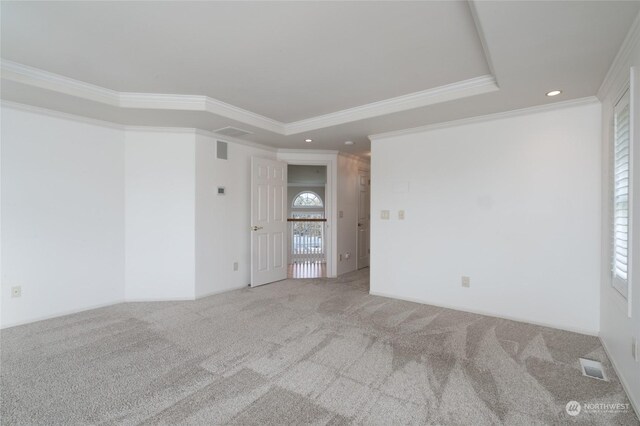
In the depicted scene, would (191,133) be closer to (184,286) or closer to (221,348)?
(184,286)

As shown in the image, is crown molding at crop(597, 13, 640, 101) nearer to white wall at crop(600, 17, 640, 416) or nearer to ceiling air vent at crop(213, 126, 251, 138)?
white wall at crop(600, 17, 640, 416)

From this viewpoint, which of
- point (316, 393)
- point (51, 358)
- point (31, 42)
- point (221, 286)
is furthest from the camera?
point (221, 286)

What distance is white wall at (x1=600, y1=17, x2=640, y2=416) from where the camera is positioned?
5.79 feet

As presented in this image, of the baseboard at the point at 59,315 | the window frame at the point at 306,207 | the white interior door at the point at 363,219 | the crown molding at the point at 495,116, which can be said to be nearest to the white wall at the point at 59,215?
the baseboard at the point at 59,315

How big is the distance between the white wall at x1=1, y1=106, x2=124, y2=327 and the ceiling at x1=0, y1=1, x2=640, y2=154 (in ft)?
1.10

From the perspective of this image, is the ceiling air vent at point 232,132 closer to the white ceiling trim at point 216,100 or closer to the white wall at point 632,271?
the white ceiling trim at point 216,100

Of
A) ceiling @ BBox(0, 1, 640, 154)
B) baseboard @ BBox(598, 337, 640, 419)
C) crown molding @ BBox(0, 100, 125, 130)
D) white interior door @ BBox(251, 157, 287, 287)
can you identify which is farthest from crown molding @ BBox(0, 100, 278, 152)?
baseboard @ BBox(598, 337, 640, 419)

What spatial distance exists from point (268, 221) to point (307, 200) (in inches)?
288

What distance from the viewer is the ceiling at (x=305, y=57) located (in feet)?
5.83

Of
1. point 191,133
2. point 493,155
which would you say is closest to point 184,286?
point 191,133

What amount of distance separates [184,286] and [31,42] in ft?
9.36

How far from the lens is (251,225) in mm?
4555

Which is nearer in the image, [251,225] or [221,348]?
[221,348]

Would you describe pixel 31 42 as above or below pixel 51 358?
above
